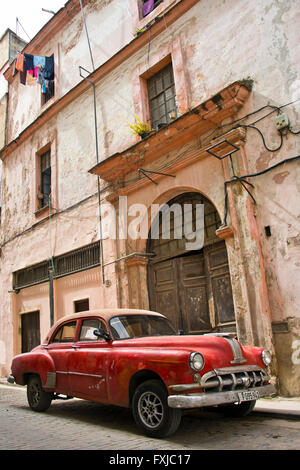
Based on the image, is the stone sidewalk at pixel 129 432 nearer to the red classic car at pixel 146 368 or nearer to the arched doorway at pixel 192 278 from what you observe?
the red classic car at pixel 146 368

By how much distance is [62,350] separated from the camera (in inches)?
223

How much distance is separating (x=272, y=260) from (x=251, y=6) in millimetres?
5136

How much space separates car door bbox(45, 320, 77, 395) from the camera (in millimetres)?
5438

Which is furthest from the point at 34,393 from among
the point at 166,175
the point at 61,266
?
the point at 61,266

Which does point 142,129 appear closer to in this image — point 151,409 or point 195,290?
point 195,290

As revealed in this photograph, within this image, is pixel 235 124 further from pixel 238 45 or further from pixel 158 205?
pixel 158 205

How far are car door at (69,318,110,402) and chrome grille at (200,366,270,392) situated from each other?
1.42 m

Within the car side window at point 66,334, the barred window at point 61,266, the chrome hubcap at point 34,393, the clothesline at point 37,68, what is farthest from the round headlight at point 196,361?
the clothesline at point 37,68

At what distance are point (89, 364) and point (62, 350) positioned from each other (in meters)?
0.78

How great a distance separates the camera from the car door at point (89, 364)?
4.85 metres

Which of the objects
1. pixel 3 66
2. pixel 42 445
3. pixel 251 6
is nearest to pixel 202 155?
pixel 251 6

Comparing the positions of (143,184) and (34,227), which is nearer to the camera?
(143,184)

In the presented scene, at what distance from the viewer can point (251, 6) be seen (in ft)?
25.6

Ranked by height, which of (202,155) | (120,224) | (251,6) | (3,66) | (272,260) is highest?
(3,66)
